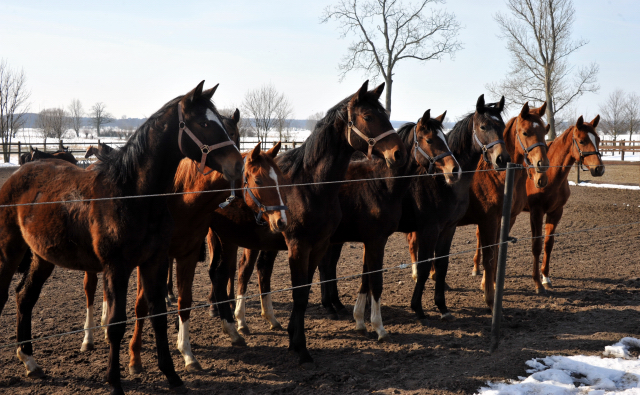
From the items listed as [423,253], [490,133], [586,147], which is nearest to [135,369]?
[423,253]

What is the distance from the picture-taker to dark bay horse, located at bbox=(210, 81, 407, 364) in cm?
416

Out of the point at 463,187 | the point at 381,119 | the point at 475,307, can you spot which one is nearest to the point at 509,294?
the point at 475,307

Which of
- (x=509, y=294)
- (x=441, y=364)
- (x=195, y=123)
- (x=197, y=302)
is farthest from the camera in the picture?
(x=509, y=294)

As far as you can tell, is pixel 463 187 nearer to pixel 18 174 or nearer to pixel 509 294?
pixel 509 294

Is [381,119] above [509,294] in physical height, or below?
above

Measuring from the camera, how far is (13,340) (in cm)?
442

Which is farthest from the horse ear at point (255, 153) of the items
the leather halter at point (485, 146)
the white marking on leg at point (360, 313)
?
the leather halter at point (485, 146)

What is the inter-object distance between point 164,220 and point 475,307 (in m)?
4.29

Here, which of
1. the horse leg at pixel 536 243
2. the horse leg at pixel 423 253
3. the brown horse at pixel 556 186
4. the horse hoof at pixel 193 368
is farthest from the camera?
the brown horse at pixel 556 186

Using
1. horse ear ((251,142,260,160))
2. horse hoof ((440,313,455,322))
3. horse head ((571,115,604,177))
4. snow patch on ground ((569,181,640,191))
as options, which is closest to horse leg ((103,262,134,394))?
horse ear ((251,142,260,160))

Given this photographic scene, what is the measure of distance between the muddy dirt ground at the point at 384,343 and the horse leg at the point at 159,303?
140 mm

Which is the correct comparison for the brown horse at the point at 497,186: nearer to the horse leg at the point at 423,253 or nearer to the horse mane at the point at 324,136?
the horse leg at the point at 423,253

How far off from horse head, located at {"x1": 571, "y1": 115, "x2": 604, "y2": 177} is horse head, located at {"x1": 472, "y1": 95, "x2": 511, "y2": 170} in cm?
207

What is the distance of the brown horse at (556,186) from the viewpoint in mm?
6641
